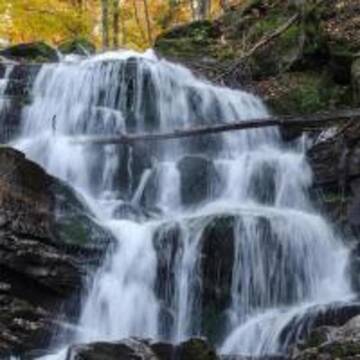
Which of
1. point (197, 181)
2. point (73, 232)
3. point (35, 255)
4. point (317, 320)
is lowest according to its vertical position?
point (317, 320)

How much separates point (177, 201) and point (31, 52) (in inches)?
263

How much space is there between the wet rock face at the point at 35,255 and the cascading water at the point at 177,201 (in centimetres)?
30

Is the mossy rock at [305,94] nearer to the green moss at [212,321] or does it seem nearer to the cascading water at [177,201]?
the cascading water at [177,201]

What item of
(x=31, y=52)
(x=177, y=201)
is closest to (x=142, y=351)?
(x=177, y=201)

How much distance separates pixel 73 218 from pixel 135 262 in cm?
93

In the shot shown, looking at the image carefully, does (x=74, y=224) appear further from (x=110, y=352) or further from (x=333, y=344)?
(x=333, y=344)

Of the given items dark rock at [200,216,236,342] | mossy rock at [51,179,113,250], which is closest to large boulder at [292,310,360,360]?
dark rock at [200,216,236,342]

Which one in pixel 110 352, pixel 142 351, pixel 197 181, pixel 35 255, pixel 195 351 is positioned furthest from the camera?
pixel 197 181

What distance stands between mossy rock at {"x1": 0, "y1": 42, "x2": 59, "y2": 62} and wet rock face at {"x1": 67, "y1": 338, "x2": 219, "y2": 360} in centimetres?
1015

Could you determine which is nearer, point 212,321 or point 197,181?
point 212,321

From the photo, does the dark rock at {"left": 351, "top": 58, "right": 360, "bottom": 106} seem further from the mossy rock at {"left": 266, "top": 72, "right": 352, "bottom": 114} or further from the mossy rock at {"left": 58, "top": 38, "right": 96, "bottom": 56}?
the mossy rock at {"left": 58, "top": 38, "right": 96, "bottom": 56}

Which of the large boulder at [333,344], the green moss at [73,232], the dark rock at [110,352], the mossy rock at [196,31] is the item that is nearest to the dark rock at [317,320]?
the large boulder at [333,344]

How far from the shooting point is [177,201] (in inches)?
498

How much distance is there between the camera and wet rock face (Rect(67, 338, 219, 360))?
25.6ft
